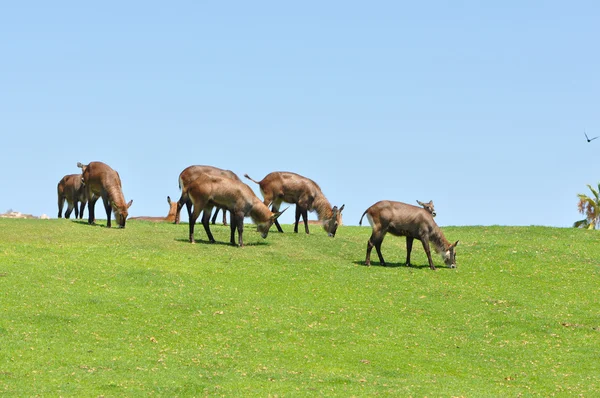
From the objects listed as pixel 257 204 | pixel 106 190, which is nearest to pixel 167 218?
pixel 106 190

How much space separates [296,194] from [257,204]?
3885mm

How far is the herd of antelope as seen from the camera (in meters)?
28.7

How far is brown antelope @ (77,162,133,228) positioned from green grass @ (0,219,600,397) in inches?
54.0

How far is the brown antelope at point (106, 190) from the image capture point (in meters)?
33.7

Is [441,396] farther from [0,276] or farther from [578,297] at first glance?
[0,276]

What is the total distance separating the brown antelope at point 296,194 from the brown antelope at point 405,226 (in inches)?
239

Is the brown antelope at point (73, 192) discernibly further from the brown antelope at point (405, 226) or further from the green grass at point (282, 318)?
the brown antelope at point (405, 226)

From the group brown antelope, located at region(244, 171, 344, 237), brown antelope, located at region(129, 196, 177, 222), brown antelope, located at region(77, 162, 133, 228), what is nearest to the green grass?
brown antelope, located at region(77, 162, 133, 228)

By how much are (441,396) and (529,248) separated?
16726 mm

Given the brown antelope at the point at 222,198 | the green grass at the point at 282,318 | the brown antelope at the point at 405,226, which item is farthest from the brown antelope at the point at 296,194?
the brown antelope at the point at 405,226

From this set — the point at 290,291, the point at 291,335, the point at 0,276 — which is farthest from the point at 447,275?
the point at 0,276

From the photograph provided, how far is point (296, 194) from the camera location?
35219 millimetres

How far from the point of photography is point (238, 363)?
1856 cm

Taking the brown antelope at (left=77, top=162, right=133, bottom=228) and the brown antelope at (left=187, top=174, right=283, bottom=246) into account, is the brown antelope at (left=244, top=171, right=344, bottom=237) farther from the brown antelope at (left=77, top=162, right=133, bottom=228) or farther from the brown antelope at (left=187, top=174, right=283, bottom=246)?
the brown antelope at (left=77, top=162, right=133, bottom=228)
